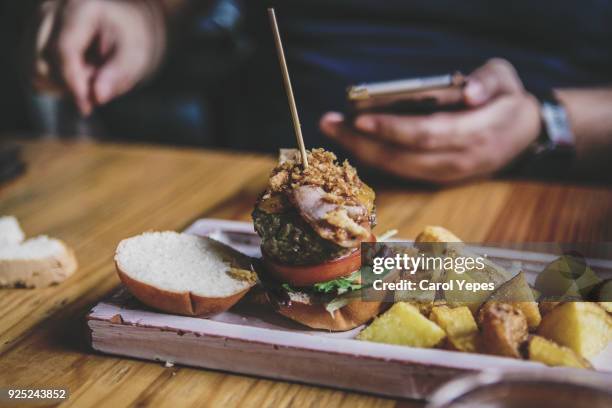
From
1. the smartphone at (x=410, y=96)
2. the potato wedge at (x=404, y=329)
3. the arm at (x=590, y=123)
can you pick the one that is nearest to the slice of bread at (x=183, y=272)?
the potato wedge at (x=404, y=329)

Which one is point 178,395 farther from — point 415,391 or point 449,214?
point 449,214

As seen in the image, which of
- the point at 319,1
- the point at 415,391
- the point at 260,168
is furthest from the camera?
the point at 319,1

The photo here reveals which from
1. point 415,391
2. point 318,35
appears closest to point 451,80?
point 318,35

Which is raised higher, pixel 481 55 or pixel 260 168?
pixel 481 55

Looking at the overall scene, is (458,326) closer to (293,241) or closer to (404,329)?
(404,329)

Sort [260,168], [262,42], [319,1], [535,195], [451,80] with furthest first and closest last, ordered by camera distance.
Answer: [262,42]
[319,1]
[260,168]
[535,195]
[451,80]
